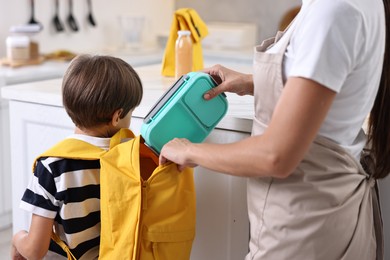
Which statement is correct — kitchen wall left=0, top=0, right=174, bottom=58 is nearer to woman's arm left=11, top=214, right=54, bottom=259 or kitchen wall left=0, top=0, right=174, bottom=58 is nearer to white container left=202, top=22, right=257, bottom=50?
white container left=202, top=22, right=257, bottom=50

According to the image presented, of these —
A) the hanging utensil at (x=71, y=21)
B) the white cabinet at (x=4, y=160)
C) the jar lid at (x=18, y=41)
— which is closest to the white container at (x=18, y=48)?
the jar lid at (x=18, y=41)

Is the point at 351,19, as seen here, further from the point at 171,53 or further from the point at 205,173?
the point at 171,53

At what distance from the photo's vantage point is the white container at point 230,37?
3965 mm

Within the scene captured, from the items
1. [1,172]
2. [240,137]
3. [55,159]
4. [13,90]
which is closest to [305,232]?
[240,137]

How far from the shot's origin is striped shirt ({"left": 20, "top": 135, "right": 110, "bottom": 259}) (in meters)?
1.50

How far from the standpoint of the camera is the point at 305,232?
1.29 meters

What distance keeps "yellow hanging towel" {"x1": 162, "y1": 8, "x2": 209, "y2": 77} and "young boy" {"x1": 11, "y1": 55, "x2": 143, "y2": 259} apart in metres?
0.85

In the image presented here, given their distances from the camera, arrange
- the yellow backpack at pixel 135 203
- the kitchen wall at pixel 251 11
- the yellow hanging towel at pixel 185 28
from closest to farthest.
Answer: the yellow backpack at pixel 135 203
the yellow hanging towel at pixel 185 28
the kitchen wall at pixel 251 11

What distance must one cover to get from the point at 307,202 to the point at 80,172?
0.54m

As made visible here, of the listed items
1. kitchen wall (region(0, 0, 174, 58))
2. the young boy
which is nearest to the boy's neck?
the young boy

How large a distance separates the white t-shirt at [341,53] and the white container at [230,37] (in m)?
2.72

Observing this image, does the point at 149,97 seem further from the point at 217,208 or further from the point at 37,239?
the point at 37,239

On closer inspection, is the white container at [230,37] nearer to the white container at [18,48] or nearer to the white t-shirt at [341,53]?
the white container at [18,48]

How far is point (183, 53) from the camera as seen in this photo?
7.36 ft
